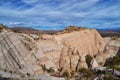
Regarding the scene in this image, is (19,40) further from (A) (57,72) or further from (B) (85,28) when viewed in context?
(B) (85,28)

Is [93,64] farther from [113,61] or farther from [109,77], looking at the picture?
[109,77]

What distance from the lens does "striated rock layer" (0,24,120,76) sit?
5050cm

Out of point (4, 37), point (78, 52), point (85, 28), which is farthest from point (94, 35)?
point (4, 37)

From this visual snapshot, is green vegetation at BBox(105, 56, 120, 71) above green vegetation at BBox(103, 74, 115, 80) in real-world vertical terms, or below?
above

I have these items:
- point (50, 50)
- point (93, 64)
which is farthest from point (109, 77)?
point (50, 50)

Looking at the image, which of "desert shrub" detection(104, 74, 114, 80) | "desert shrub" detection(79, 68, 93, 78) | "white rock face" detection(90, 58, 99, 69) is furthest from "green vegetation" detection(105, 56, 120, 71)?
"desert shrub" detection(104, 74, 114, 80)

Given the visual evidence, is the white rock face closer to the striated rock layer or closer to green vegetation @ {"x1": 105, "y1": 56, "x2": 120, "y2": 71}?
the striated rock layer

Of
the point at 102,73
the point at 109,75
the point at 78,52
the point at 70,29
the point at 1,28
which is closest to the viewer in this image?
the point at 109,75

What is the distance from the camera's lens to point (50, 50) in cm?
5731

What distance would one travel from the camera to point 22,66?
163ft

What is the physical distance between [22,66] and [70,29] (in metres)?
20.6

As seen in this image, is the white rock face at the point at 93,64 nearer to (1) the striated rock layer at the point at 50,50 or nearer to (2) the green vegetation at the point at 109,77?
(1) the striated rock layer at the point at 50,50

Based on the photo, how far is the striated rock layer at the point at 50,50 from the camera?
166 feet

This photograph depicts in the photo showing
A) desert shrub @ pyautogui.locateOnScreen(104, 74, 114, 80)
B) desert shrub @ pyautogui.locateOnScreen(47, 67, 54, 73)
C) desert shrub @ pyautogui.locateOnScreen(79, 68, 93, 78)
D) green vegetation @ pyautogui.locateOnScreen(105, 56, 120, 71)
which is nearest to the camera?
desert shrub @ pyautogui.locateOnScreen(104, 74, 114, 80)
